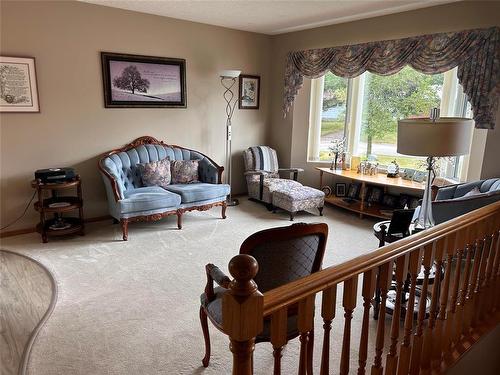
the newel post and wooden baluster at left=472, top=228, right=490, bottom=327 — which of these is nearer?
the newel post

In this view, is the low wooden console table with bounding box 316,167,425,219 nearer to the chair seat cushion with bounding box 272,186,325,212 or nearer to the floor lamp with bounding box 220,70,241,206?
the chair seat cushion with bounding box 272,186,325,212

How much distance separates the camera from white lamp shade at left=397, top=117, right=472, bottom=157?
2502 mm

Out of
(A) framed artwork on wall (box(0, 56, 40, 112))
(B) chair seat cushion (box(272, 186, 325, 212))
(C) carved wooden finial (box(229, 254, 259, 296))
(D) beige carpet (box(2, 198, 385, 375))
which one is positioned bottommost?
(D) beige carpet (box(2, 198, 385, 375))

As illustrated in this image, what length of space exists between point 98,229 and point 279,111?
3.38 meters

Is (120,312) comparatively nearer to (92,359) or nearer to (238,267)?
(92,359)

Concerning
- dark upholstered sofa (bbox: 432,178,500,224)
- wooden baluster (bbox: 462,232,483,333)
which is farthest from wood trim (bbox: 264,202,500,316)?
dark upholstered sofa (bbox: 432,178,500,224)

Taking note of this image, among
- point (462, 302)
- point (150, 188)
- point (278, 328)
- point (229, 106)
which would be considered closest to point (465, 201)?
point (462, 302)

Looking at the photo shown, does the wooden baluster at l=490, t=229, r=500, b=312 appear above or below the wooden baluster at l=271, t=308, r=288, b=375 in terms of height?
below

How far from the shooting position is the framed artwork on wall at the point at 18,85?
3980 mm

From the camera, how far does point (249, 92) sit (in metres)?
6.08

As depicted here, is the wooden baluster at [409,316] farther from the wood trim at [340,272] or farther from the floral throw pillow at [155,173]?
the floral throw pillow at [155,173]

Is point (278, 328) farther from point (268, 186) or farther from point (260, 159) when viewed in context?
point (260, 159)

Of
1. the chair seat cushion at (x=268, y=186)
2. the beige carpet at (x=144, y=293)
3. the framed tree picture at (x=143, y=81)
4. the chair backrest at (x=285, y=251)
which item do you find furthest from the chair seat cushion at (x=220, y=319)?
the framed tree picture at (x=143, y=81)

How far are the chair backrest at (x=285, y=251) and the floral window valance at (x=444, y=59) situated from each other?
3.03 meters
